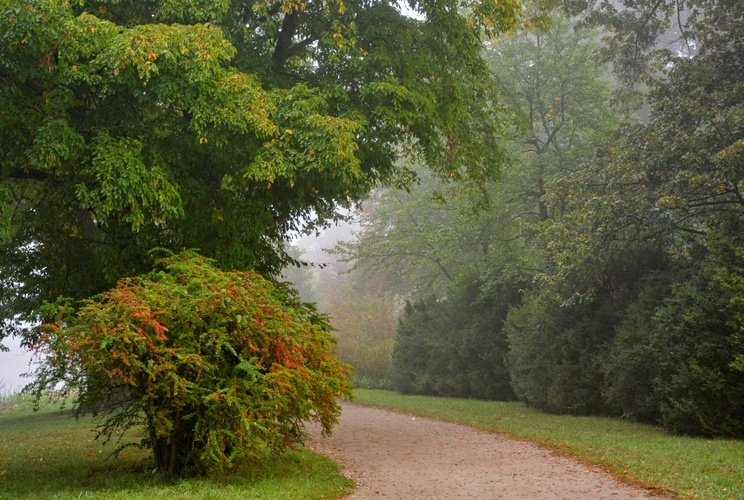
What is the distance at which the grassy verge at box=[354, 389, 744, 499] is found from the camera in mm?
7988

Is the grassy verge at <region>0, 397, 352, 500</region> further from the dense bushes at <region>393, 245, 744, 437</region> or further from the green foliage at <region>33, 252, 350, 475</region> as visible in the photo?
the dense bushes at <region>393, 245, 744, 437</region>

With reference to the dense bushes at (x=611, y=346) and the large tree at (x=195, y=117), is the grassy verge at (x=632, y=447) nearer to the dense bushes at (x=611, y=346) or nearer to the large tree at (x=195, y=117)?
the dense bushes at (x=611, y=346)

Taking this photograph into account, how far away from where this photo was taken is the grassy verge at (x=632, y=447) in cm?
799

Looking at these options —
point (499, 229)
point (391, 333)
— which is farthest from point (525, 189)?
point (391, 333)

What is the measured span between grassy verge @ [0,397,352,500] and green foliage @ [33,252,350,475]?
1.24 ft

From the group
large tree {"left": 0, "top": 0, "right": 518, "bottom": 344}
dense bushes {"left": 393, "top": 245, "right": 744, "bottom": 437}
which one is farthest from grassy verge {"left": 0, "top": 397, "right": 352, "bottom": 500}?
dense bushes {"left": 393, "top": 245, "right": 744, "bottom": 437}

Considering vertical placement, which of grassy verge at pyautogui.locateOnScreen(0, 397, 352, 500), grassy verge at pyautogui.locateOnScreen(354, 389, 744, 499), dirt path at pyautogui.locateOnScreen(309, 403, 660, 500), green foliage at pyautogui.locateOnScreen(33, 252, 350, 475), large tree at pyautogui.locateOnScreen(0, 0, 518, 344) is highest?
large tree at pyautogui.locateOnScreen(0, 0, 518, 344)

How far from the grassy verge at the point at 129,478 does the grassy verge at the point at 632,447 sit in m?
3.85

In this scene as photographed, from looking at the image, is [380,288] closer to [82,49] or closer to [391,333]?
[391,333]

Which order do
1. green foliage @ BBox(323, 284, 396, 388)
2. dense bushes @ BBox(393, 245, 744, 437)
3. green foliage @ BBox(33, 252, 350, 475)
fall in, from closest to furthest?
green foliage @ BBox(33, 252, 350, 475) → dense bushes @ BBox(393, 245, 744, 437) → green foliage @ BBox(323, 284, 396, 388)

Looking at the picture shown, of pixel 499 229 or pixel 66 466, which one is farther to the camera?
pixel 499 229

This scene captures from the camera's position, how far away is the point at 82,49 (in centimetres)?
897

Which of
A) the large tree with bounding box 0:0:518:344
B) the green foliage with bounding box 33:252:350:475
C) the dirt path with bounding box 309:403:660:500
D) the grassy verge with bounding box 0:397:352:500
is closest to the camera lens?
the grassy verge with bounding box 0:397:352:500

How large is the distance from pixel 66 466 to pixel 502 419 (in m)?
9.79
